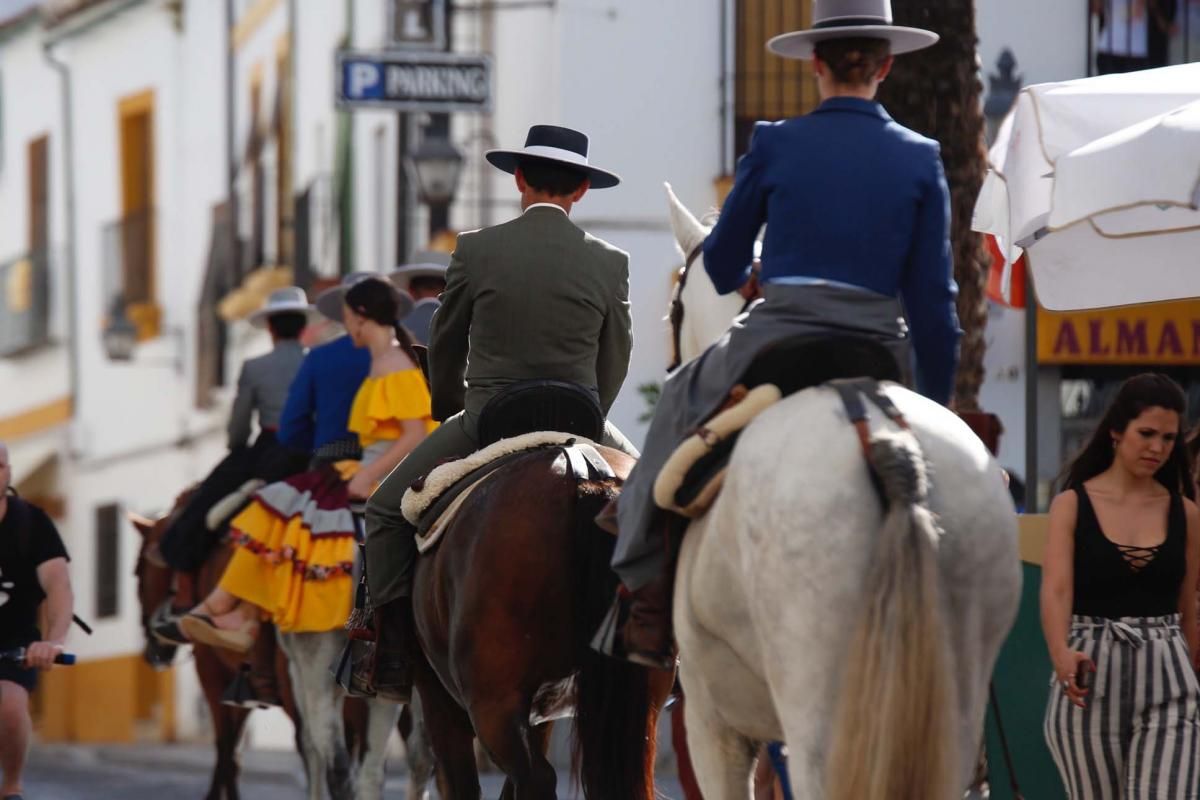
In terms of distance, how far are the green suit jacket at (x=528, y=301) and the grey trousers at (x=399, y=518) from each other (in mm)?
146

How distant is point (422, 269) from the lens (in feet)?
46.7

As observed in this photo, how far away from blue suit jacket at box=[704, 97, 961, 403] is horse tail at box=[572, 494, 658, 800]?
1447 millimetres

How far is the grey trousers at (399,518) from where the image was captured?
350 inches

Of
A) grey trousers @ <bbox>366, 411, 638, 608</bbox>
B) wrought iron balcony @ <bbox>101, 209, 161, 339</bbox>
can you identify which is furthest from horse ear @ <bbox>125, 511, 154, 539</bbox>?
wrought iron balcony @ <bbox>101, 209, 161, 339</bbox>

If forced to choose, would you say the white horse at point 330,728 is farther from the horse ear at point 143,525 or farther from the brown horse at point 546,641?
the brown horse at point 546,641

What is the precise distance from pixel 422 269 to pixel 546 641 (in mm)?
6395

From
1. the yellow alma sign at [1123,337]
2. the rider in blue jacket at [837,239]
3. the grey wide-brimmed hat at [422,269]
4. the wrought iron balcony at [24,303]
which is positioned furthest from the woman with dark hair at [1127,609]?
the wrought iron balcony at [24,303]

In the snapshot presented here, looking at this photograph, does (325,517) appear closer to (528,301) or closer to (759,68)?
(528,301)

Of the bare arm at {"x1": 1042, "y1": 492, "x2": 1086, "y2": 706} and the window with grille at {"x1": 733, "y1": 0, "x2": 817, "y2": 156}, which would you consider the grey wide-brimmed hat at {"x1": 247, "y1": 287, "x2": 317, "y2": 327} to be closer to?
the window with grille at {"x1": 733, "y1": 0, "x2": 817, "y2": 156}

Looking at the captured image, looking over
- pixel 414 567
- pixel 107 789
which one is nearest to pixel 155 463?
pixel 107 789

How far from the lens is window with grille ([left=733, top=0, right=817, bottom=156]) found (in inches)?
829

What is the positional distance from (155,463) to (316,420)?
19027 millimetres

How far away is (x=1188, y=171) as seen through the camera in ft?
29.2

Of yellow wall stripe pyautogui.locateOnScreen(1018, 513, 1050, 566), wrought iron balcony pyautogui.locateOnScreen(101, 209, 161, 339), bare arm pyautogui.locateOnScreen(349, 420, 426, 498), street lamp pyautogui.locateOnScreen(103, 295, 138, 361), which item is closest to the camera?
yellow wall stripe pyautogui.locateOnScreen(1018, 513, 1050, 566)
